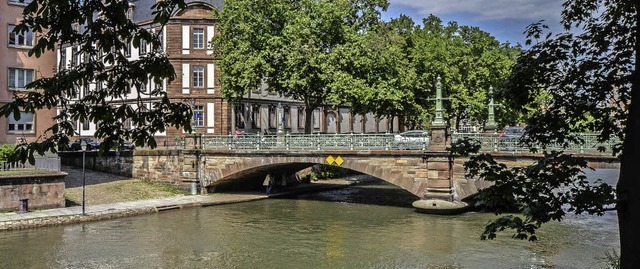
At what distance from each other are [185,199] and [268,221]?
885cm

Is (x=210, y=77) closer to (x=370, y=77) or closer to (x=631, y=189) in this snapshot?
(x=370, y=77)

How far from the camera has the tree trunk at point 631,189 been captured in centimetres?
558

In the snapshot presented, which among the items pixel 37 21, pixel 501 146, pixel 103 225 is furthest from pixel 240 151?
pixel 37 21

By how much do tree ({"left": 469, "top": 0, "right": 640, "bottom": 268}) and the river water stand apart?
11.7 metres

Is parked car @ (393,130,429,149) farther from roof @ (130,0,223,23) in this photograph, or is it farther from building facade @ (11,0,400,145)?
roof @ (130,0,223,23)

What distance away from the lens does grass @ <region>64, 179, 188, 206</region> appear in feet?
103

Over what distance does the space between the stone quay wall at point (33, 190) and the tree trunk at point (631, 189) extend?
2733cm

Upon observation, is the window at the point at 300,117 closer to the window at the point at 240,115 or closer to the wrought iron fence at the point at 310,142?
the window at the point at 240,115

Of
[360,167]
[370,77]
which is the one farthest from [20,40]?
[360,167]

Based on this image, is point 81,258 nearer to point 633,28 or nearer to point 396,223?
point 396,223

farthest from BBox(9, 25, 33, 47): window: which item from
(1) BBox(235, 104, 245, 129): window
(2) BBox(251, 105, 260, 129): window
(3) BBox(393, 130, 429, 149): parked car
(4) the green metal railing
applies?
(3) BBox(393, 130, 429, 149): parked car

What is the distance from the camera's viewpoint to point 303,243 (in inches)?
867

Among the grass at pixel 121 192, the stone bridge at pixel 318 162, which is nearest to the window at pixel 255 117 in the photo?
the stone bridge at pixel 318 162

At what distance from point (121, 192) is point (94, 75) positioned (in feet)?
100
